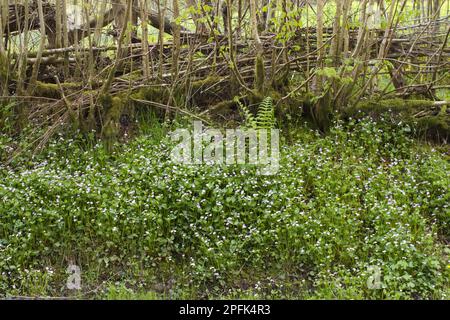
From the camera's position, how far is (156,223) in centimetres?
608

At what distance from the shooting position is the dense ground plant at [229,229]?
18.3 ft

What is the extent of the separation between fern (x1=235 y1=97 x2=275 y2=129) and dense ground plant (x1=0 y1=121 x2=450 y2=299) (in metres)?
0.57

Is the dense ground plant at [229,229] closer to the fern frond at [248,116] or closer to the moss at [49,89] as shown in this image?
the fern frond at [248,116]

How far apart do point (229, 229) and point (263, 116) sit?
5.75 ft

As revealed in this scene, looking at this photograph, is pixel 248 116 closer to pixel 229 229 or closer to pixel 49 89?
pixel 229 229

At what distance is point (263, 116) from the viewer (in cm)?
730

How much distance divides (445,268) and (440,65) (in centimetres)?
299

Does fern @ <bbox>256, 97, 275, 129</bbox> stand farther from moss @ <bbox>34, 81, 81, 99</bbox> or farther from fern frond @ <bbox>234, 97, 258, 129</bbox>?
moss @ <bbox>34, 81, 81, 99</bbox>

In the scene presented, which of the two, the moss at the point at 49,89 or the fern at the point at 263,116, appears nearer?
the fern at the point at 263,116

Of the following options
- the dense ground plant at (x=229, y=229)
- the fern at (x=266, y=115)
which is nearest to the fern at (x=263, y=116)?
the fern at (x=266, y=115)

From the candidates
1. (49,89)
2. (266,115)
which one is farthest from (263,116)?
(49,89)

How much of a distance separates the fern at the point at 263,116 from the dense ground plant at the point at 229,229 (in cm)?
57
